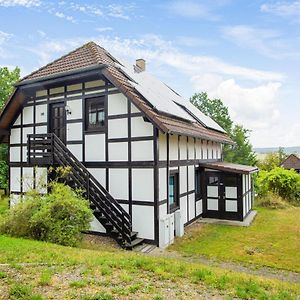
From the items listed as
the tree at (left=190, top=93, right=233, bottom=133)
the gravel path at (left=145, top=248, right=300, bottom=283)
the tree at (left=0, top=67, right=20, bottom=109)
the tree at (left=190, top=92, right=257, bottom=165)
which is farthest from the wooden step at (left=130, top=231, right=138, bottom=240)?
the tree at (left=190, top=93, right=233, bottom=133)

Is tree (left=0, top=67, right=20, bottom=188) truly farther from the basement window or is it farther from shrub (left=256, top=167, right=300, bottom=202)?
shrub (left=256, top=167, right=300, bottom=202)

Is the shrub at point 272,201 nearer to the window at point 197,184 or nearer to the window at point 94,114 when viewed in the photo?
the window at point 197,184

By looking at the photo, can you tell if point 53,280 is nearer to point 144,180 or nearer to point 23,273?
point 23,273

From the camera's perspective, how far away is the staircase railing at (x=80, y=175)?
950cm

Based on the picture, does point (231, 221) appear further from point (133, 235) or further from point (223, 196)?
point (133, 235)

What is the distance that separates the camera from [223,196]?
1362 cm

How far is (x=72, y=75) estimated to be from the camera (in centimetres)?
1080

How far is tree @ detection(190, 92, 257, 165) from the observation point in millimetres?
32156

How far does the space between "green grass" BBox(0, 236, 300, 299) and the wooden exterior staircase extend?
2.84 m

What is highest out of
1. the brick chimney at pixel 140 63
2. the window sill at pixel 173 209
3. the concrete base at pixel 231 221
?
the brick chimney at pixel 140 63

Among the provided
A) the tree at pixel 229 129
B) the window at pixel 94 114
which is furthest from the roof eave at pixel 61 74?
the tree at pixel 229 129

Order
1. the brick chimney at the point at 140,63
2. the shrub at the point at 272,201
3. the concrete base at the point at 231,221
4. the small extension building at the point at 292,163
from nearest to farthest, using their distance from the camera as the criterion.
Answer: the concrete base at the point at 231,221, the brick chimney at the point at 140,63, the shrub at the point at 272,201, the small extension building at the point at 292,163

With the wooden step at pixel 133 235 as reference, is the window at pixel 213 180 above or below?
above

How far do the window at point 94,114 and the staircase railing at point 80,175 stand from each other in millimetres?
1237
